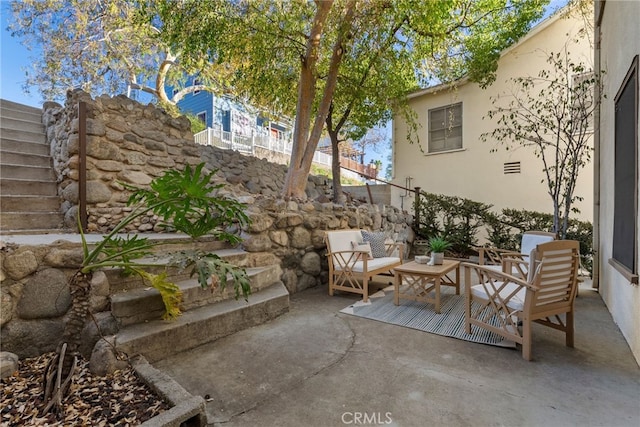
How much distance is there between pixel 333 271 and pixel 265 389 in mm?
2225

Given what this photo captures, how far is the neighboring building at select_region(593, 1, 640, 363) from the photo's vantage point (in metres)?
2.47

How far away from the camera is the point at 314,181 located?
25.7ft

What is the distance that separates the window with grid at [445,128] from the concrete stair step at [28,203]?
25.5ft

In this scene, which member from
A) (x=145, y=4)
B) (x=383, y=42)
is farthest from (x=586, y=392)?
(x=145, y=4)

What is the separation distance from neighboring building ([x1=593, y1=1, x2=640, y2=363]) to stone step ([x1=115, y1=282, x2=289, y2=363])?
3.09m

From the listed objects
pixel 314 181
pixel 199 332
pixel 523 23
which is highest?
pixel 523 23

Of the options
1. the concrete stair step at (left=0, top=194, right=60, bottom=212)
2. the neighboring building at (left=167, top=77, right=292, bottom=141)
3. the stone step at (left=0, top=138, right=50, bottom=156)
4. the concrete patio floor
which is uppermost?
the neighboring building at (left=167, top=77, right=292, bottom=141)

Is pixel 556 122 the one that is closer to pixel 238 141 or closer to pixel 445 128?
pixel 445 128

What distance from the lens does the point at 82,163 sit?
11.2 ft

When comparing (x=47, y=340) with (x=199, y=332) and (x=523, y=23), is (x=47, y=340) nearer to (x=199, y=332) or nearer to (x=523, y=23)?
(x=199, y=332)

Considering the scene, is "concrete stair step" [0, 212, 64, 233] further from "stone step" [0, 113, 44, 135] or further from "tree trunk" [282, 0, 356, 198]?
"tree trunk" [282, 0, 356, 198]

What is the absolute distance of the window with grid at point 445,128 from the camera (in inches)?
299

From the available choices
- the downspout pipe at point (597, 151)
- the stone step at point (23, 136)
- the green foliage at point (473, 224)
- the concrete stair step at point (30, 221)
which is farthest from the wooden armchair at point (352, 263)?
the stone step at point (23, 136)

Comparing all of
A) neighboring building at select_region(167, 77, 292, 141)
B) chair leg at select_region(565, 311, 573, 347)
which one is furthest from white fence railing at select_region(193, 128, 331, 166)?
chair leg at select_region(565, 311, 573, 347)
